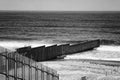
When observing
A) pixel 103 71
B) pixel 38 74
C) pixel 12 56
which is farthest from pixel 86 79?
pixel 12 56

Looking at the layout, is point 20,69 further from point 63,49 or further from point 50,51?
point 63,49

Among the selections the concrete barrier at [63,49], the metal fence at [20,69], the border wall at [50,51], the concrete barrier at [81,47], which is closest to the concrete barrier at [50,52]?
the border wall at [50,51]

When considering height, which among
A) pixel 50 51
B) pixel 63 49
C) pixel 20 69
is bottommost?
pixel 63 49

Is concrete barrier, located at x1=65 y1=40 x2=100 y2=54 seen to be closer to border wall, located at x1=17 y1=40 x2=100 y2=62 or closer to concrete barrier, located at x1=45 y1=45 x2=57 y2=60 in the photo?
border wall, located at x1=17 y1=40 x2=100 y2=62

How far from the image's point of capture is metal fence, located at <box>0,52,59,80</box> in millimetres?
24828

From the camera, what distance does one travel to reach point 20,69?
2736cm

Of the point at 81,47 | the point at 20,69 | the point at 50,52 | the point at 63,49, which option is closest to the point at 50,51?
the point at 50,52

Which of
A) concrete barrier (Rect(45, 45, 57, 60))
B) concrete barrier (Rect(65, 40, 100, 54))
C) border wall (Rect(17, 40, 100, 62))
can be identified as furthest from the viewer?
concrete barrier (Rect(65, 40, 100, 54))

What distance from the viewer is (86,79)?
128ft

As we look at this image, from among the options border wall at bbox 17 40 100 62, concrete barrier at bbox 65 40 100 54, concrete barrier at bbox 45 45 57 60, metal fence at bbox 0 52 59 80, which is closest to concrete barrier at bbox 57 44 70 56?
border wall at bbox 17 40 100 62

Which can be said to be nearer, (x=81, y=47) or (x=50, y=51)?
(x=50, y=51)

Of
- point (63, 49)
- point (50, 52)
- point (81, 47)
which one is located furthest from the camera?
point (81, 47)

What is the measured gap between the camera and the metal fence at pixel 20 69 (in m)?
24.8

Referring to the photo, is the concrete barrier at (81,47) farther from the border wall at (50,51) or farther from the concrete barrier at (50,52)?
the concrete barrier at (50,52)
